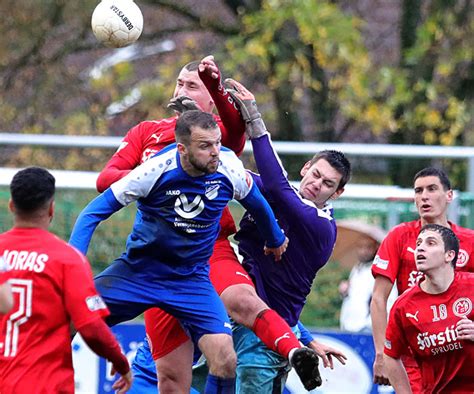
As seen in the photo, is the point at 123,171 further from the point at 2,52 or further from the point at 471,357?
the point at 2,52

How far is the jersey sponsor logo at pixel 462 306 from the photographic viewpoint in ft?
24.0

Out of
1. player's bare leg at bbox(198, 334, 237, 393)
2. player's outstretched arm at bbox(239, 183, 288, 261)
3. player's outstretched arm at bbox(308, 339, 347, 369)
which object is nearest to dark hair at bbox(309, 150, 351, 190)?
player's outstretched arm at bbox(239, 183, 288, 261)

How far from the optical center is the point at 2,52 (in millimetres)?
15539

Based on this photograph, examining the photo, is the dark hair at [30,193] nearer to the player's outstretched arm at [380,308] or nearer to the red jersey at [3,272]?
the red jersey at [3,272]

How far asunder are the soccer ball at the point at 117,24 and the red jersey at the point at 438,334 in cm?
240

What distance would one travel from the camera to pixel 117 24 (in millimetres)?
7355

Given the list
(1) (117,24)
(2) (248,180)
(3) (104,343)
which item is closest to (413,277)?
(2) (248,180)

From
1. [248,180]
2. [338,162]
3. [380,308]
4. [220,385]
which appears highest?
[338,162]

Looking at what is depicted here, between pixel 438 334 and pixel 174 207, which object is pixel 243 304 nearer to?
pixel 174 207

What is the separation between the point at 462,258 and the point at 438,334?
872mm

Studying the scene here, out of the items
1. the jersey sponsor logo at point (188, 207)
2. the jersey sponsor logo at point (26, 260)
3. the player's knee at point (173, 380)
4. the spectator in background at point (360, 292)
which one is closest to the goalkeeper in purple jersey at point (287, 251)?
the player's knee at point (173, 380)

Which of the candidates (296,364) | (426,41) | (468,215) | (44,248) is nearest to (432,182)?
(296,364)

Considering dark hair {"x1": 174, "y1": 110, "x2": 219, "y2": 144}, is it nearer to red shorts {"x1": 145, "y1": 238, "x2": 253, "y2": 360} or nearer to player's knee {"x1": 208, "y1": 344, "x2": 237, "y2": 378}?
red shorts {"x1": 145, "y1": 238, "x2": 253, "y2": 360}

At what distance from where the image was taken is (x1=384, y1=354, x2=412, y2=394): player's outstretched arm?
7301mm
